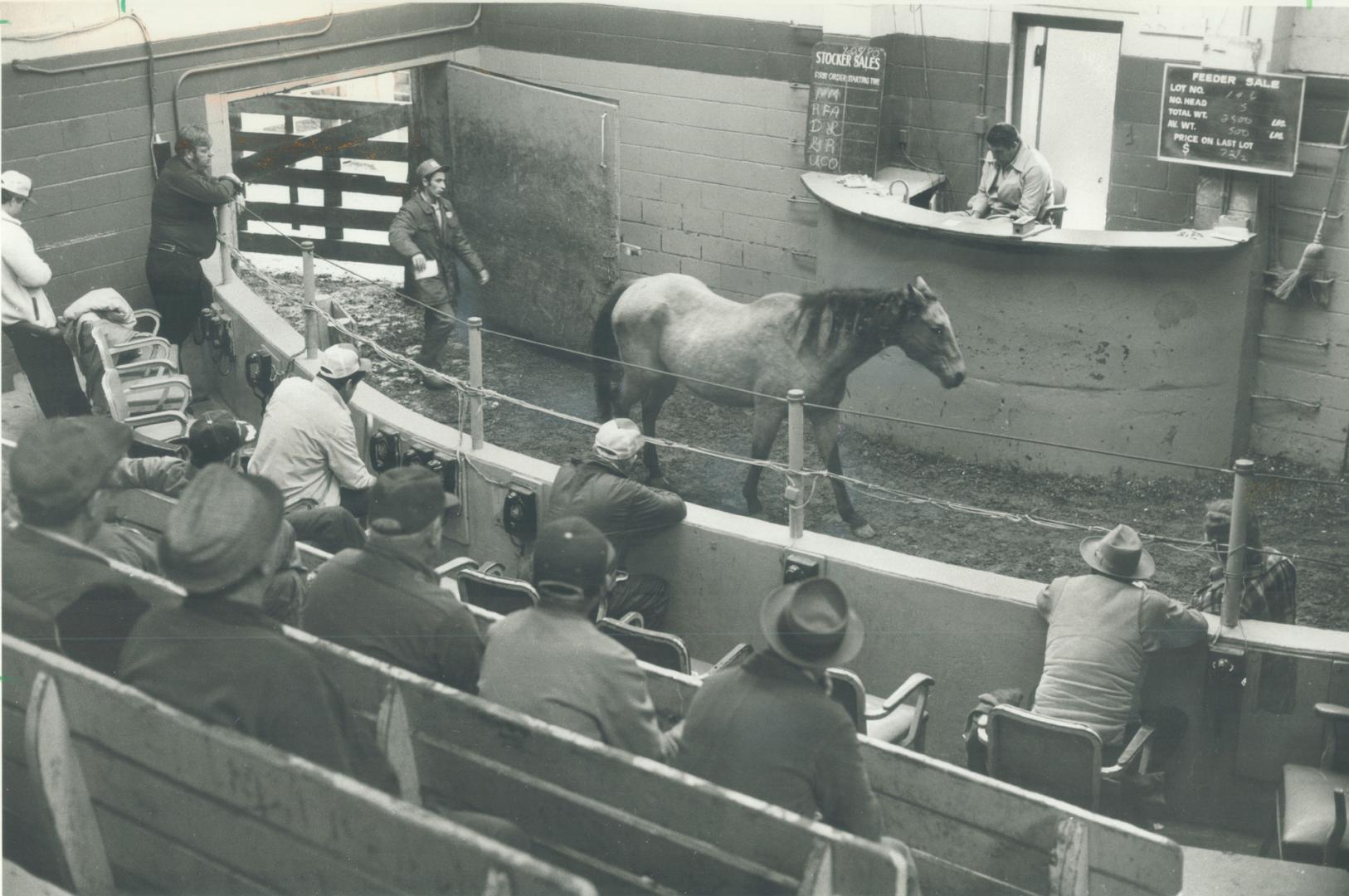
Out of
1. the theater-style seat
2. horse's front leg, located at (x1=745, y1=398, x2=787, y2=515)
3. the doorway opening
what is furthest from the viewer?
the doorway opening

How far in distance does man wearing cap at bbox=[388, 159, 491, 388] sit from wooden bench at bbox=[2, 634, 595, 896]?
6330 millimetres

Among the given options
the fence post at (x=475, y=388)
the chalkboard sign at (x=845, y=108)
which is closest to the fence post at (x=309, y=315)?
the fence post at (x=475, y=388)

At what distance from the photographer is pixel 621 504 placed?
5.98 m

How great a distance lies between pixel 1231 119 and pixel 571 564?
5.99 m

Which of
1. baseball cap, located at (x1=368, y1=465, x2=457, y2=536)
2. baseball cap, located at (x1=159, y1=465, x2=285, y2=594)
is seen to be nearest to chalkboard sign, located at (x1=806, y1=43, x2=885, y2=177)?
baseball cap, located at (x1=368, y1=465, x2=457, y2=536)

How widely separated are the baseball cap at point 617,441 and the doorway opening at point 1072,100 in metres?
4.63

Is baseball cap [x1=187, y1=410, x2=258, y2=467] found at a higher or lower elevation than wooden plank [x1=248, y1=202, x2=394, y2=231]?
higher

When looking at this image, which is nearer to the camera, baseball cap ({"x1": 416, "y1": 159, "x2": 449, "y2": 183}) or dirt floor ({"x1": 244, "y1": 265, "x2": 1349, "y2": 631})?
dirt floor ({"x1": 244, "y1": 265, "x2": 1349, "y2": 631})

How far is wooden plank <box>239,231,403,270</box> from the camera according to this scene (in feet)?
41.0

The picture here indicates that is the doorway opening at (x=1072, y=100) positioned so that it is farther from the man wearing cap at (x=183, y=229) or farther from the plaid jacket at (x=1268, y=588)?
the man wearing cap at (x=183, y=229)

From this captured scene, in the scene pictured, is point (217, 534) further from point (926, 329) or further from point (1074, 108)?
point (1074, 108)

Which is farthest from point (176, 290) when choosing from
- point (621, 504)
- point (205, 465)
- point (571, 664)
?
point (571, 664)

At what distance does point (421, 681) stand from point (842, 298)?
4.64 metres

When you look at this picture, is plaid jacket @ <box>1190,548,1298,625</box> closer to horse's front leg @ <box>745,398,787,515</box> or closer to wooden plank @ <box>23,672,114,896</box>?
horse's front leg @ <box>745,398,787,515</box>
